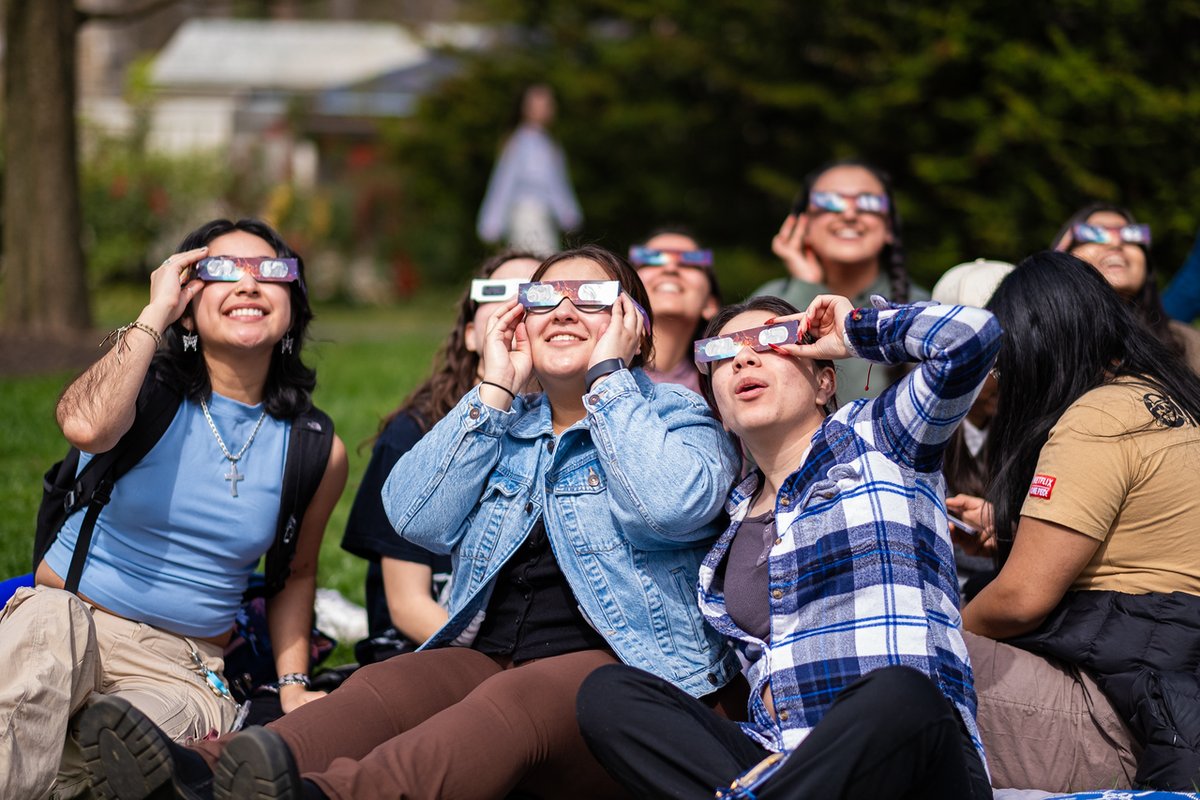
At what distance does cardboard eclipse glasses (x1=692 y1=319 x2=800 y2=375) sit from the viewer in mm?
3322

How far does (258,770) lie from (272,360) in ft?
5.70

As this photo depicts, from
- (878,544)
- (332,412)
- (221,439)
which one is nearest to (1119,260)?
(878,544)

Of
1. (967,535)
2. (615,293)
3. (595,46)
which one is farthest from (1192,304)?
(595,46)

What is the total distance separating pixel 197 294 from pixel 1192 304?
15.4 ft

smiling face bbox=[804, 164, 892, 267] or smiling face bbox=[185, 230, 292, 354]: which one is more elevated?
smiling face bbox=[804, 164, 892, 267]

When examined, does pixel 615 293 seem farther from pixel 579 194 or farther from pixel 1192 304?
pixel 579 194

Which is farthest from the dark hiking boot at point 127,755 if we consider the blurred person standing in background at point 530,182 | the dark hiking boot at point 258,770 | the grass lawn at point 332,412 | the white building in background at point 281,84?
the white building in background at point 281,84

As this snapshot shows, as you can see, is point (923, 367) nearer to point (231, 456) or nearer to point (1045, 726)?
point (1045, 726)

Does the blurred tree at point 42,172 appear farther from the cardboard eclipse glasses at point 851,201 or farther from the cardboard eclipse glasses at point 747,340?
the cardboard eclipse glasses at point 747,340

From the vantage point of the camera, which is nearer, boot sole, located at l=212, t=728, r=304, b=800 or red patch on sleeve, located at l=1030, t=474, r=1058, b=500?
boot sole, located at l=212, t=728, r=304, b=800

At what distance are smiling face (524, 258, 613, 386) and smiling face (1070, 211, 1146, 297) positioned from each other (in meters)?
2.53

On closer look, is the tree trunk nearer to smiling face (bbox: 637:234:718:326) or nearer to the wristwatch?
smiling face (bbox: 637:234:718:326)

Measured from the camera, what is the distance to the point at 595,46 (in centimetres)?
1769

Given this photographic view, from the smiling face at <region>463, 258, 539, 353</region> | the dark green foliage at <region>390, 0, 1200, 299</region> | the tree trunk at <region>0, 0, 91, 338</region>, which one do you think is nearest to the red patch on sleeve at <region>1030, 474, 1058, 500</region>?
the dark green foliage at <region>390, 0, 1200, 299</region>
